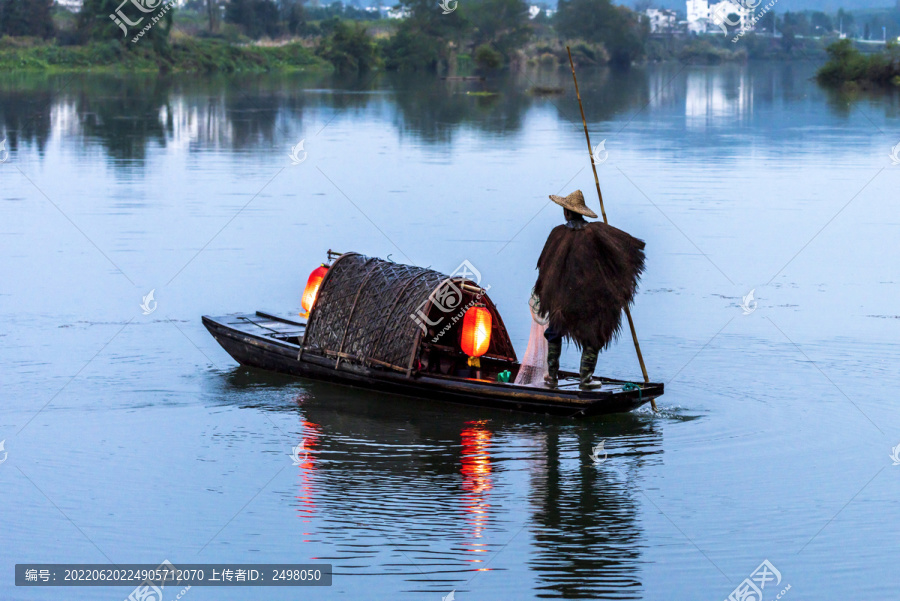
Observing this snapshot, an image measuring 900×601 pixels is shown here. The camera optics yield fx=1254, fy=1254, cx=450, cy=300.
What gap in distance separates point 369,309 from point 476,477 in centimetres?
241

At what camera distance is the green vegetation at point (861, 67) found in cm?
5538

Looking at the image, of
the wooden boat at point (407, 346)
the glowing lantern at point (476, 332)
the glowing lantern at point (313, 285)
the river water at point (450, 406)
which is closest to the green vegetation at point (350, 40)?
the river water at point (450, 406)

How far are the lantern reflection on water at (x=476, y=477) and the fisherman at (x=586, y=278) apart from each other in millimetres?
791

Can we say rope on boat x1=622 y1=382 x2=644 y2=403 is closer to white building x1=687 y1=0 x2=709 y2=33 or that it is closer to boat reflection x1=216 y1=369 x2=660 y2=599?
boat reflection x1=216 y1=369 x2=660 y2=599

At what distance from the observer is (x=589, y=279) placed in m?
10.3

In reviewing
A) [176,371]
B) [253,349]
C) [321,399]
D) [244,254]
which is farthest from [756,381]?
[244,254]

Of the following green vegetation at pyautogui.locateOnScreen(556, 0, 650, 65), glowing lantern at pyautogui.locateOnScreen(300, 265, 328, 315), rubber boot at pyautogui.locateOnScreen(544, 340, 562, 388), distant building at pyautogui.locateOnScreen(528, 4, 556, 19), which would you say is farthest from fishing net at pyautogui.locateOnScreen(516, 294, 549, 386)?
distant building at pyautogui.locateOnScreen(528, 4, 556, 19)

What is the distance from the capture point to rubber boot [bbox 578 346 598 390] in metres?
10.4

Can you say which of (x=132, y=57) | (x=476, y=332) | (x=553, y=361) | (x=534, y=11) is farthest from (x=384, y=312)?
(x=534, y=11)

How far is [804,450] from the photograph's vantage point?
10.0 meters

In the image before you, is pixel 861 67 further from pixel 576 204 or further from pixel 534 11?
pixel 534 11

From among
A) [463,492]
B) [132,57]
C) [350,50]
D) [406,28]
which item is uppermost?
[406,28]

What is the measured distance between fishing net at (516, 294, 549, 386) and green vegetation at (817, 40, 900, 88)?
159 feet

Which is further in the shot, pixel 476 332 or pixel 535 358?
pixel 476 332
